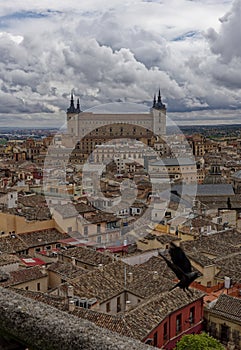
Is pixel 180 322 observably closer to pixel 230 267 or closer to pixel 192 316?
pixel 192 316

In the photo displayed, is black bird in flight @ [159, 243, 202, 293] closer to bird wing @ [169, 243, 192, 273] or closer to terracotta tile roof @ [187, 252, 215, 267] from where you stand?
bird wing @ [169, 243, 192, 273]

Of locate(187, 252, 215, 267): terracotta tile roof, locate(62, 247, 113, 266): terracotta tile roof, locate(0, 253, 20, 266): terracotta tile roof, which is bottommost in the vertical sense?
locate(62, 247, 113, 266): terracotta tile roof

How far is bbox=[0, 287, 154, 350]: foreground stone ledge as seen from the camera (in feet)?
7.30

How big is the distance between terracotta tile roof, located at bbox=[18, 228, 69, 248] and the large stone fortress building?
4439cm

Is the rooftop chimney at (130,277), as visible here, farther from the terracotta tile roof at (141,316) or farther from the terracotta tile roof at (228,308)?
the terracotta tile roof at (228,308)

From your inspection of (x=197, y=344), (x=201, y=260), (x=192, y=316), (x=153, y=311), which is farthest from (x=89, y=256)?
(x=197, y=344)

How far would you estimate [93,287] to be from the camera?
13633mm

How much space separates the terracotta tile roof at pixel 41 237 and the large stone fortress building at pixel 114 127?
4439 centimetres

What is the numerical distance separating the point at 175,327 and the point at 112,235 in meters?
11.0

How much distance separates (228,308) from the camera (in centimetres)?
1254

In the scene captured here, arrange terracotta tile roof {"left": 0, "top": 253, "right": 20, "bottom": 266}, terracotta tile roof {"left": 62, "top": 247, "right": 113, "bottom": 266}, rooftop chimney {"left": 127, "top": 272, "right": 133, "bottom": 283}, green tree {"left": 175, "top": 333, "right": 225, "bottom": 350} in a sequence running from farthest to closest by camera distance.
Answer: terracotta tile roof {"left": 62, "top": 247, "right": 113, "bottom": 266} → terracotta tile roof {"left": 0, "top": 253, "right": 20, "bottom": 266} → rooftop chimney {"left": 127, "top": 272, "right": 133, "bottom": 283} → green tree {"left": 175, "top": 333, "right": 225, "bottom": 350}

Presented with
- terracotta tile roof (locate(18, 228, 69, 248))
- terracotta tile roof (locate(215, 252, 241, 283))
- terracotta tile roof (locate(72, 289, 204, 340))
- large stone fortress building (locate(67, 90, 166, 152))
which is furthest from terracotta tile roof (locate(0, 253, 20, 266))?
large stone fortress building (locate(67, 90, 166, 152))

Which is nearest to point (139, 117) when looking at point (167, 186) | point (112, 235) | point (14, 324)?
point (167, 186)

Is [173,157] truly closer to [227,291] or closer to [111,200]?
[111,200]
